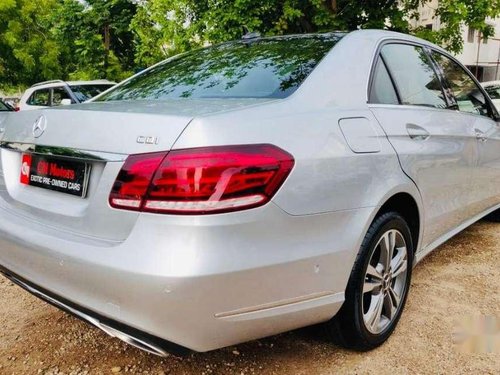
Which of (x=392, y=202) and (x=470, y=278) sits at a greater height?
(x=392, y=202)

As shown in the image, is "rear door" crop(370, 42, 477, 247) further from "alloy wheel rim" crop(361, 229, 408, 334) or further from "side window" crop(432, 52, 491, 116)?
"alloy wheel rim" crop(361, 229, 408, 334)

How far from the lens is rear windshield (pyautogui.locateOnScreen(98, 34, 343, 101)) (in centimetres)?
231

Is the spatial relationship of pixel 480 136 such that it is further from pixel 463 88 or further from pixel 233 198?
pixel 233 198

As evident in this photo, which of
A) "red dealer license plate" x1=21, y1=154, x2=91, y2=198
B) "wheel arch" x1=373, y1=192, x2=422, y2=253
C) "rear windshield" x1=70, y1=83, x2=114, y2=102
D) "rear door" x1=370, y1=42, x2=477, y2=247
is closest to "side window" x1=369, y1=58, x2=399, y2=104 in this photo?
"rear door" x1=370, y1=42, x2=477, y2=247

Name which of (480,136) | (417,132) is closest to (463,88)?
(480,136)

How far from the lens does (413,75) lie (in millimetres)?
2973

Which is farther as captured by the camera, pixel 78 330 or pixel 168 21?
pixel 168 21

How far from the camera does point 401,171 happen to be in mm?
2414

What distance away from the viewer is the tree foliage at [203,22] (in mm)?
8461

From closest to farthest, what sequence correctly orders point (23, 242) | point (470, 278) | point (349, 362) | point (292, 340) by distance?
point (23, 242), point (349, 362), point (292, 340), point (470, 278)

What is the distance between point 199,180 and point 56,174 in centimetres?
74

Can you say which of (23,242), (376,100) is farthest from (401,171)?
(23,242)

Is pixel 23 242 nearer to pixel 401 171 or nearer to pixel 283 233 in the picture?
pixel 283 233

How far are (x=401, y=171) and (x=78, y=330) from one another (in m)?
1.89
